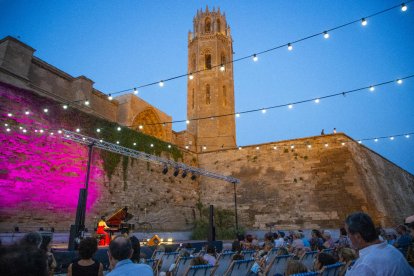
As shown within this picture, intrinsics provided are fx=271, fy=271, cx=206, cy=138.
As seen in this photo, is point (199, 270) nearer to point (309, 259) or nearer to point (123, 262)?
point (123, 262)

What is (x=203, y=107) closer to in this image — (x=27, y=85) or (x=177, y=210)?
(x=177, y=210)

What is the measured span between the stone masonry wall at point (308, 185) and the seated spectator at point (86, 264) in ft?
44.3

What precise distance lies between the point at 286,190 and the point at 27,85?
1397 cm

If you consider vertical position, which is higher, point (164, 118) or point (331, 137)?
point (164, 118)

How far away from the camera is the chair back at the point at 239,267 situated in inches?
133

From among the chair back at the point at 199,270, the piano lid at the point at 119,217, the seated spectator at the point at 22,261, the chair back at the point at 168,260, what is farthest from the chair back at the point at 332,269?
the piano lid at the point at 119,217

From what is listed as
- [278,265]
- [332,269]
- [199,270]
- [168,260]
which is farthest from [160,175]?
[332,269]

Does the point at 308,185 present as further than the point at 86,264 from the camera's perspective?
Yes

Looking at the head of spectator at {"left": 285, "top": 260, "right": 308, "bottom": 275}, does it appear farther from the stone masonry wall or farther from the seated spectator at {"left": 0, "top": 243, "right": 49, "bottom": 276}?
the stone masonry wall

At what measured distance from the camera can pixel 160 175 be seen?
50.0 feet

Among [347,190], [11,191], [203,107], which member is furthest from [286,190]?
[11,191]

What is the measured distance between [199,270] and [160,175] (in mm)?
12496

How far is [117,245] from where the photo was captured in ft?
6.46

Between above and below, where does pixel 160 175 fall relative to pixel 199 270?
above
